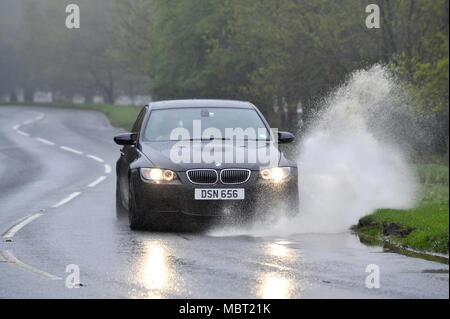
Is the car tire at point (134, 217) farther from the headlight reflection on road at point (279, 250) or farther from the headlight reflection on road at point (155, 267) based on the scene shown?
the headlight reflection on road at point (279, 250)

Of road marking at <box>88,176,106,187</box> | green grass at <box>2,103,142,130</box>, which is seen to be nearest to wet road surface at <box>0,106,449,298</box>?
road marking at <box>88,176,106,187</box>

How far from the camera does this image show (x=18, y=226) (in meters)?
13.3

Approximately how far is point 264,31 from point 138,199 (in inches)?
948

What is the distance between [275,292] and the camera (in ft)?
25.7

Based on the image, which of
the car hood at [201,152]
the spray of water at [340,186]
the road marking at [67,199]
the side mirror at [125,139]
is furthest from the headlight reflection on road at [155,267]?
the road marking at [67,199]

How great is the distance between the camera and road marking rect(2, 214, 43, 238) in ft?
40.6

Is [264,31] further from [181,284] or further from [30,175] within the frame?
[181,284]

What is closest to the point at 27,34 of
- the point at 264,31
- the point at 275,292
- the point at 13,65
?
the point at 13,65

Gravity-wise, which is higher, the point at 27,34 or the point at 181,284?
the point at 27,34

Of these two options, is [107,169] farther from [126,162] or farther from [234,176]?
[234,176]

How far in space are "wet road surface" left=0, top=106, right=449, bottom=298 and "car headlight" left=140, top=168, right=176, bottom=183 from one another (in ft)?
2.38

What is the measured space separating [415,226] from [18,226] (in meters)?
5.64

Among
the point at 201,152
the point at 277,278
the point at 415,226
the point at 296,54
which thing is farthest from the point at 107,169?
the point at 277,278

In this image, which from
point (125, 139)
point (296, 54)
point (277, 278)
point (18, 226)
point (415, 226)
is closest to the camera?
point (277, 278)
